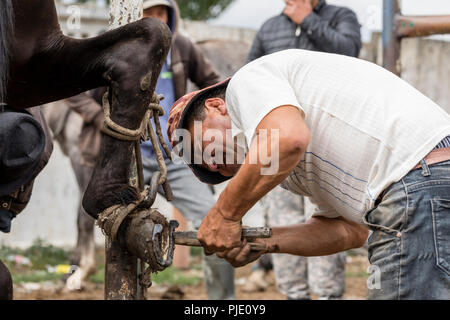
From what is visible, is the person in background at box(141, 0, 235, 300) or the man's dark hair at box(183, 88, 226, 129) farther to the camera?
the person in background at box(141, 0, 235, 300)

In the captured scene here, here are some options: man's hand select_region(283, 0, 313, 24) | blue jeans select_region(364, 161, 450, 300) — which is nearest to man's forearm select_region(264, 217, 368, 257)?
blue jeans select_region(364, 161, 450, 300)

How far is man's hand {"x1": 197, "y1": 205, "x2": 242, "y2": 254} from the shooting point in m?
2.30

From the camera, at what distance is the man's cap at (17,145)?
81.7 inches

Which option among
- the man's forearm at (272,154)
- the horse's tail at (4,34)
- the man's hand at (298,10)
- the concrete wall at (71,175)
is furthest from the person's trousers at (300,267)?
the concrete wall at (71,175)

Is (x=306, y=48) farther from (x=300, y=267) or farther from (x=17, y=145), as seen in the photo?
(x=17, y=145)

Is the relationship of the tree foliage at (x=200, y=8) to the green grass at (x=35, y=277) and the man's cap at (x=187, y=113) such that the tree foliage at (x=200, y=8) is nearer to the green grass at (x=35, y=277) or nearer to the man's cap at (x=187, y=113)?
the green grass at (x=35, y=277)

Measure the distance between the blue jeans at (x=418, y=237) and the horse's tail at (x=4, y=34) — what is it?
1293 mm

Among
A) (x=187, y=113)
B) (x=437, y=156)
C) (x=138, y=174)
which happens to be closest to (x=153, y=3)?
(x=187, y=113)

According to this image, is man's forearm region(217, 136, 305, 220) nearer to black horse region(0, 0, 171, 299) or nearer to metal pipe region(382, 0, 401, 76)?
black horse region(0, 0, 171, 299)

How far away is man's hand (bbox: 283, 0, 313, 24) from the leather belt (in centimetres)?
251

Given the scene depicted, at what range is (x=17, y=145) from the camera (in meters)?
2.12

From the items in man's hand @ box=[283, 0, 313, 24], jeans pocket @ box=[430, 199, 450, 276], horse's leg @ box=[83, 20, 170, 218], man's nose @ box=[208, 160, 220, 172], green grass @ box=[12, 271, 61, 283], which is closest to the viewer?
jeans pocket @ box=[430, 199, 450, 276]
